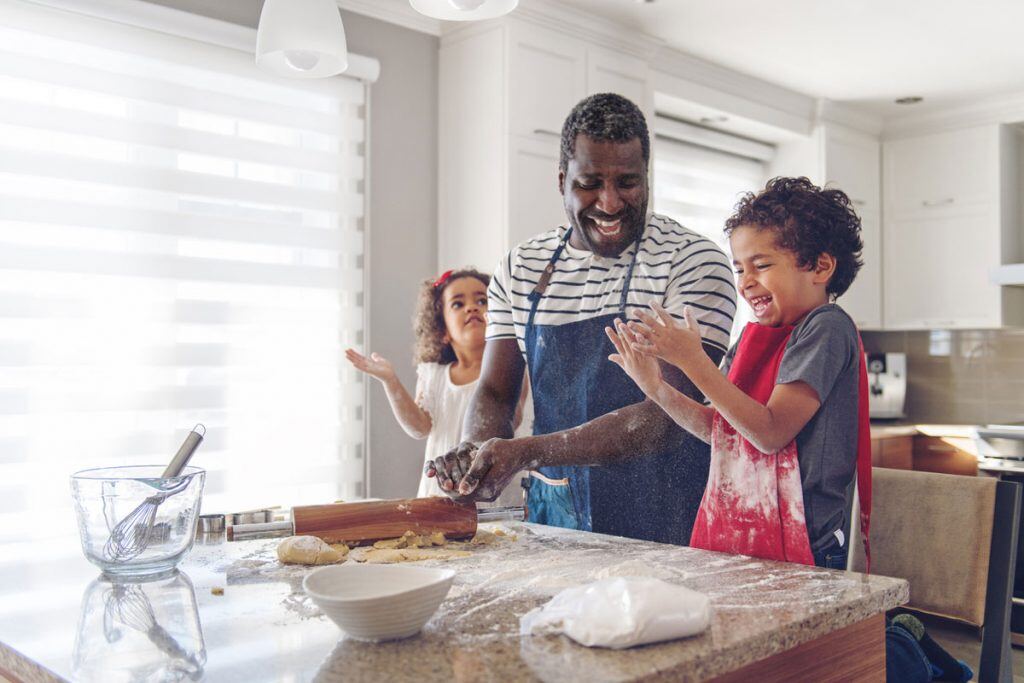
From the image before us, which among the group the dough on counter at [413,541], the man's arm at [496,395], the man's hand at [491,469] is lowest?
the dough on counter at [413,541]

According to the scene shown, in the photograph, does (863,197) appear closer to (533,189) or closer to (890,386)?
(890,386)

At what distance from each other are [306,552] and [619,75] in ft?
8.81

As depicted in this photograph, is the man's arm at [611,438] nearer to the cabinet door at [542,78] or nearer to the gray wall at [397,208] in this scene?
the gray wall at [397,208]

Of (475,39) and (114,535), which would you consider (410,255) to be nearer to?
(475,39)

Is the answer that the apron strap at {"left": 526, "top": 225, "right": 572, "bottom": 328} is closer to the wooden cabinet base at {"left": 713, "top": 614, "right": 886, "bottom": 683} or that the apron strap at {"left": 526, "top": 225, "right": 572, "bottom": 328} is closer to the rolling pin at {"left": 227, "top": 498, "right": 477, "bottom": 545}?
the rolling pin at {"left": 227, "top": 498, "right": 477, "bottom": 545}

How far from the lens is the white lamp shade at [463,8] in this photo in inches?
61.3

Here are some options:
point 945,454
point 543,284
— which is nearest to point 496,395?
point 543,284

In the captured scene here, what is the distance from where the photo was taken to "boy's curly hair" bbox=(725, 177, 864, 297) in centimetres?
150

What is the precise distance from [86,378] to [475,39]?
1.71 meters

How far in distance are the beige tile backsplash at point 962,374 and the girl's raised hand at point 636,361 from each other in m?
3.83

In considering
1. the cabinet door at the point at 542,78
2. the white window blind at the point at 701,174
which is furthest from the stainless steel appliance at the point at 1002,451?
the cabinet door at the point at 542,78

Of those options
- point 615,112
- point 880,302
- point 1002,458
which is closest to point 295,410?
point 615,112

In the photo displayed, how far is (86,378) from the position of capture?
2412 mm

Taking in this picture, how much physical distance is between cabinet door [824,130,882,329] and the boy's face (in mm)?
3147
